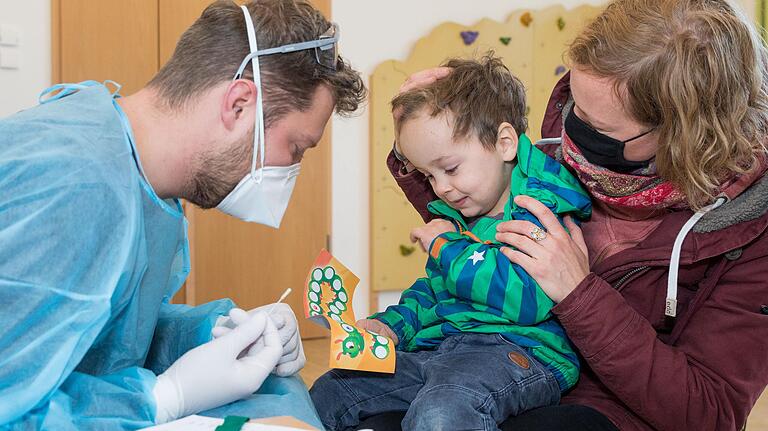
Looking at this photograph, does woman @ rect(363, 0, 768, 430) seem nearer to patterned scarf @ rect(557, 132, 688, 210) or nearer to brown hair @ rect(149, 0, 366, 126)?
patterned scarf @ rect(557, 132, 688, 210)

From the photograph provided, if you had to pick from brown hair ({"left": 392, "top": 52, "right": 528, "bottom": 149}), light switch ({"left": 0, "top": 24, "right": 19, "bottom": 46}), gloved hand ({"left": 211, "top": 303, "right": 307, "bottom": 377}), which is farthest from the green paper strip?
light switch ({"left": 0, "top": 24, "right": 19, "bottom": 46})

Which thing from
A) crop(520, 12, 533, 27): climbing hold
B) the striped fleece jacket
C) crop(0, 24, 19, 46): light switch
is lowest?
the striped fleece jacket

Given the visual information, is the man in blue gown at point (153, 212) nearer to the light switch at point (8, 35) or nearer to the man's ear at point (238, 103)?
the man's ear at point (238, 103)

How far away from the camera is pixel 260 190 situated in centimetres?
155

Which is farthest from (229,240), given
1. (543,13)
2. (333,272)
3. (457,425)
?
(457,425)

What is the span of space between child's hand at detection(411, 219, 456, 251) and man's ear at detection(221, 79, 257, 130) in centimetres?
44

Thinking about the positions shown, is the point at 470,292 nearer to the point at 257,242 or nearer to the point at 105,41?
the point at 257,242

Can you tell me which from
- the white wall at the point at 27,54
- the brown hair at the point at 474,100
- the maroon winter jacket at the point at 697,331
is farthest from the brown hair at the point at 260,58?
the white wall at the point at 27,54

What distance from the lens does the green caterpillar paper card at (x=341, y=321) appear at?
4.76 ft

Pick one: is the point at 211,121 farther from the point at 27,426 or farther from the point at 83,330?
the point at 27,426

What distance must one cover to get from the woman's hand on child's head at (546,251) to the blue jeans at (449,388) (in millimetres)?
150

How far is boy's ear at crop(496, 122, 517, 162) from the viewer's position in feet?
5.51

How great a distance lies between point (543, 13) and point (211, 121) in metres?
3.68

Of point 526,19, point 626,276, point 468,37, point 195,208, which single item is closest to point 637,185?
point 626,276
